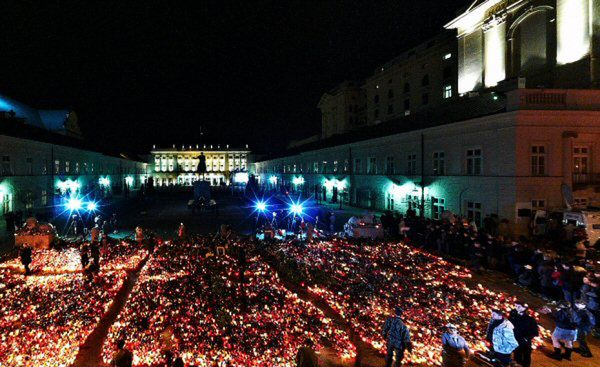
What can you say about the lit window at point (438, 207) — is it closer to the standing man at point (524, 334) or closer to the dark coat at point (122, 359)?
the standing man at point (524, 334)

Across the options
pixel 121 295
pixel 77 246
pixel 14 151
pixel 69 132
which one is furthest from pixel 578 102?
pixel 69 132

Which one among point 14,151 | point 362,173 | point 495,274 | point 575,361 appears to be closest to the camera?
point 575,361

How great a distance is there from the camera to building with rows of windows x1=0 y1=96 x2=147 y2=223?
28.9m

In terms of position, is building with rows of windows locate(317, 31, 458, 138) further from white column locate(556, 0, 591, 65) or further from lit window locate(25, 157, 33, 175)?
lit window locate(25, 157, 33, 175)

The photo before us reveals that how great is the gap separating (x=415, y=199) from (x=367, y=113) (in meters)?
33.8

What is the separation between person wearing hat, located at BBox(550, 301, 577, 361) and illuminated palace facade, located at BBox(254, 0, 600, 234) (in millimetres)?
11508

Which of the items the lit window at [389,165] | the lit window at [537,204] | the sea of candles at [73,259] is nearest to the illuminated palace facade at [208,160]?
the lit window at [389,165]

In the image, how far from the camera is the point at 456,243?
16.0 metres

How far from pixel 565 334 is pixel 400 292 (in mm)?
4196

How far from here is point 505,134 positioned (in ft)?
62.5

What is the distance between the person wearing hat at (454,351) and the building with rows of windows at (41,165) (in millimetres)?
31051

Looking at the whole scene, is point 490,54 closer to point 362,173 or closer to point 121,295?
point 362,173

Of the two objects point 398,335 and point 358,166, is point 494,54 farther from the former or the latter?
point 398,335


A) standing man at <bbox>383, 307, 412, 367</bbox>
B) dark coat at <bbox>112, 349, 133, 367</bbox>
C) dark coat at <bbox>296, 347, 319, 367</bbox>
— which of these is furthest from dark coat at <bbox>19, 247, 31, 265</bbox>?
standing man at <bbox>383, 307, 412, 367</bbox>
